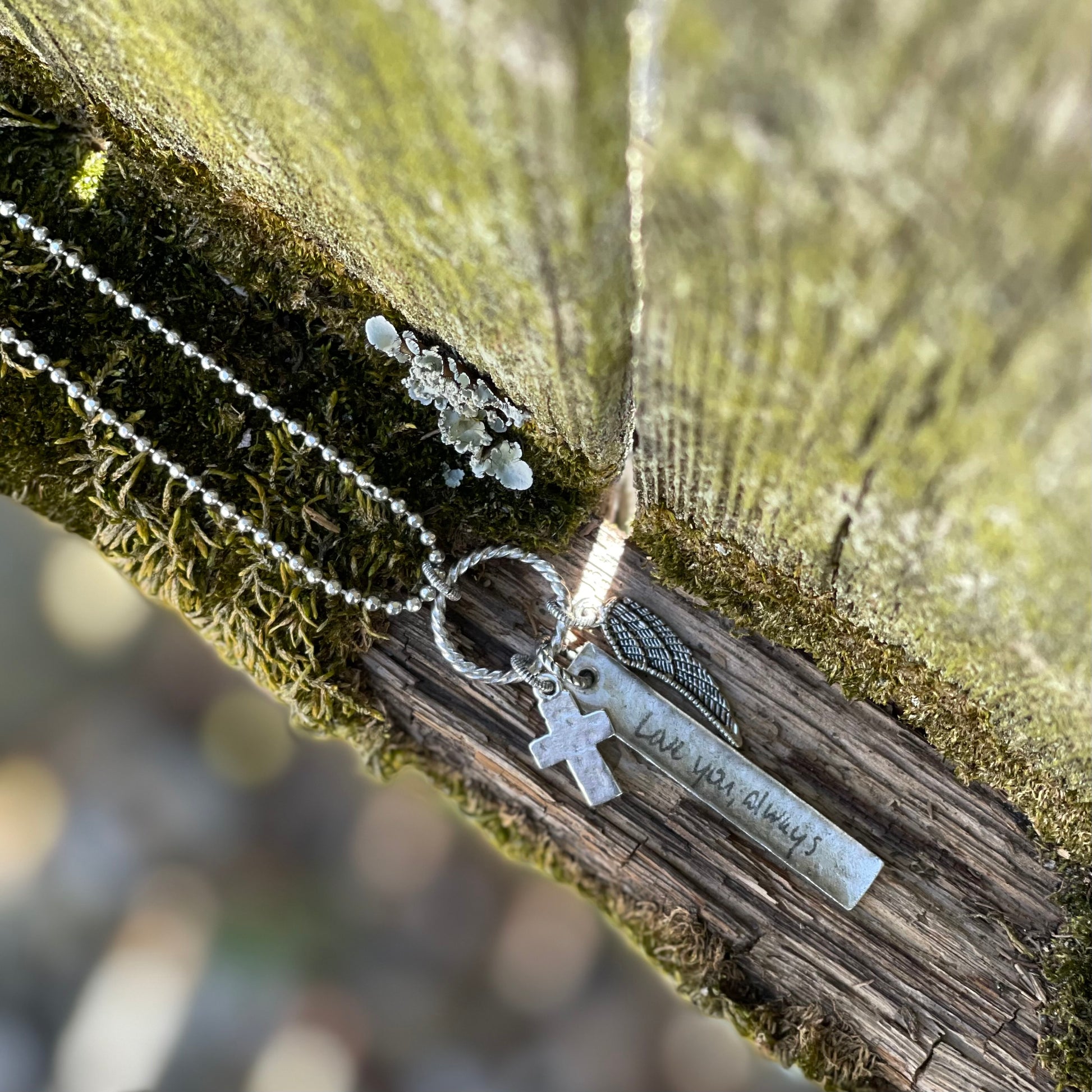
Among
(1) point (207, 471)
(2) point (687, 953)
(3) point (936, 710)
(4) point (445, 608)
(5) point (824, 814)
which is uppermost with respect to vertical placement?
(3) point (936, 710)

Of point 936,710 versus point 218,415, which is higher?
point 936,710

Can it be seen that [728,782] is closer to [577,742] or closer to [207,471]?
[577,742]

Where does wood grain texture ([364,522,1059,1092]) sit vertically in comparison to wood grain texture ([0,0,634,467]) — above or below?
below

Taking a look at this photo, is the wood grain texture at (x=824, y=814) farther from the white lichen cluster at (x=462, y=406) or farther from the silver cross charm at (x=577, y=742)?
the white lichen cluster at (x=462, y=406)

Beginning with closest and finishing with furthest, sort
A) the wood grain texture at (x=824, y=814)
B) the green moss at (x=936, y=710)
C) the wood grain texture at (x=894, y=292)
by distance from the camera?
the wood grain texture at (x=894, y=292), the green moss at (x=936, y=710), the wood grain texture at (x=824, y=814)

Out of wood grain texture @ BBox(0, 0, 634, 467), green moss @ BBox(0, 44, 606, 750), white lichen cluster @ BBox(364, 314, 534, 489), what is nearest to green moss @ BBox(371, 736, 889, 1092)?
green moss @ BBox(0, 44, 606, 750)

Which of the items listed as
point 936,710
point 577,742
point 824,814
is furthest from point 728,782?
point 936,710

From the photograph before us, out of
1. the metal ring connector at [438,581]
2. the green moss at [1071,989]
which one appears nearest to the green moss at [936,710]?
the green moss at [1071,989]

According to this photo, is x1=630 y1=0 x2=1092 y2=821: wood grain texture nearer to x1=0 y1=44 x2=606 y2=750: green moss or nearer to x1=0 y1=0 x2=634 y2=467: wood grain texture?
x1=0 y1=0 x2=634 y2=467: wood grain texture

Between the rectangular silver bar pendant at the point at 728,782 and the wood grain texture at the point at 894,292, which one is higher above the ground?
the wood grain texture at the point at 894,292
